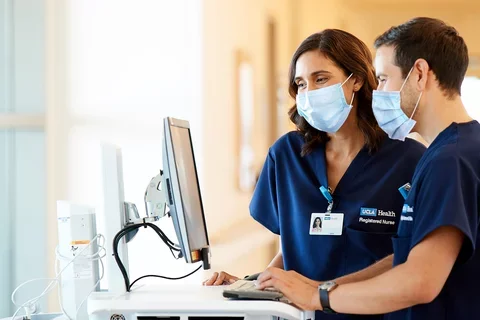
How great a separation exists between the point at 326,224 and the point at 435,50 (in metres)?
0.59

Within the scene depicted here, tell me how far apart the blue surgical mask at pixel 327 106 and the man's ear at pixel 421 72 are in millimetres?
424

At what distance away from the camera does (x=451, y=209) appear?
1.42 meters

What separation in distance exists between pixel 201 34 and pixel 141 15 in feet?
1.14

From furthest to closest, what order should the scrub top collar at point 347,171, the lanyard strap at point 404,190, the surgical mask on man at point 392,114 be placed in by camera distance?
the scrub top collar at point 347,171 → the lanyard strap at point 404,190 → the surgical mask on man at point 392,114

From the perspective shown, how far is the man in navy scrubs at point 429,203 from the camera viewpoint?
1425mm

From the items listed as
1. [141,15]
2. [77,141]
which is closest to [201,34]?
[141,15]

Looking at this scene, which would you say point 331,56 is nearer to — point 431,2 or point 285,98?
point 285,98

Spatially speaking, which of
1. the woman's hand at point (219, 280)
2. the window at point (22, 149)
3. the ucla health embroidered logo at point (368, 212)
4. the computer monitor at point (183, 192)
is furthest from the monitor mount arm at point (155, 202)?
the window at point (22, 149)

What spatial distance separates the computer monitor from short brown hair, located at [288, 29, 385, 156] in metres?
0.46

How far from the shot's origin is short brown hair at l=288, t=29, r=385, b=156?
6.51ft

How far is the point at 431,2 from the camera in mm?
8086

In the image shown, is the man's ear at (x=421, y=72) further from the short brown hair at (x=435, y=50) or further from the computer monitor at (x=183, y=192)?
the computer monitor at (x=183, y=192)

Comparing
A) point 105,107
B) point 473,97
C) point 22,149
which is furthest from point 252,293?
point 473,97

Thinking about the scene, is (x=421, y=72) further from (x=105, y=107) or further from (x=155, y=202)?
(x=105, y=107)
